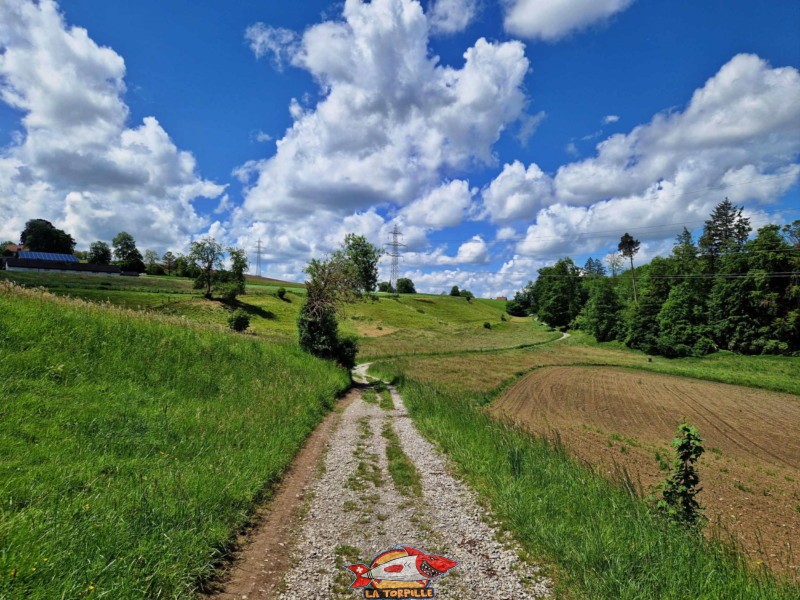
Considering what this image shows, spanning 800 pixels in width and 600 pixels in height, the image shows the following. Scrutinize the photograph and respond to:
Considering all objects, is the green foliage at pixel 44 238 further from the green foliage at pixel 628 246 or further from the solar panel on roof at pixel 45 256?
the green foliage at pixel 628 246

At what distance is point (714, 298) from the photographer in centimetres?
6112

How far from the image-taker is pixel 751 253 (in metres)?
58.0

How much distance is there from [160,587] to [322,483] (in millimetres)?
4459

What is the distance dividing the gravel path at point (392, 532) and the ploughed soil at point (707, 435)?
4.38 m

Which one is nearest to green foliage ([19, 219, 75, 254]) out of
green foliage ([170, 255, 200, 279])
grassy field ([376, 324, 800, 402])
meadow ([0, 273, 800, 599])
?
green foliage ([170, 255, 200, 279])

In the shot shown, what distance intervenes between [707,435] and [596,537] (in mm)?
21732

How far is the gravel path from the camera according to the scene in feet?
16.9

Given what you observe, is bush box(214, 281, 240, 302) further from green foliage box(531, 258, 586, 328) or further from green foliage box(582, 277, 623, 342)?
green foliage box(531, 258, 586, 328)

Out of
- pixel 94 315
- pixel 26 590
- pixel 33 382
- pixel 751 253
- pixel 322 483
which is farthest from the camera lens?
pixel 751 253

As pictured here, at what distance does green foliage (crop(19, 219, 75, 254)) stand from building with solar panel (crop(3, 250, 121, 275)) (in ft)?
39.1

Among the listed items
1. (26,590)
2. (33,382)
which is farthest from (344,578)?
(33,382)

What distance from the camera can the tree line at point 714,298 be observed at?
176 ft

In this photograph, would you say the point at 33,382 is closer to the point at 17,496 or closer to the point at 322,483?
the point at 17,496

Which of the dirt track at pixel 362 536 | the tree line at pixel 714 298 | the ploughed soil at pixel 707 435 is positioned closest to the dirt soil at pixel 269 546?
the dirt track at pixel 362 536
